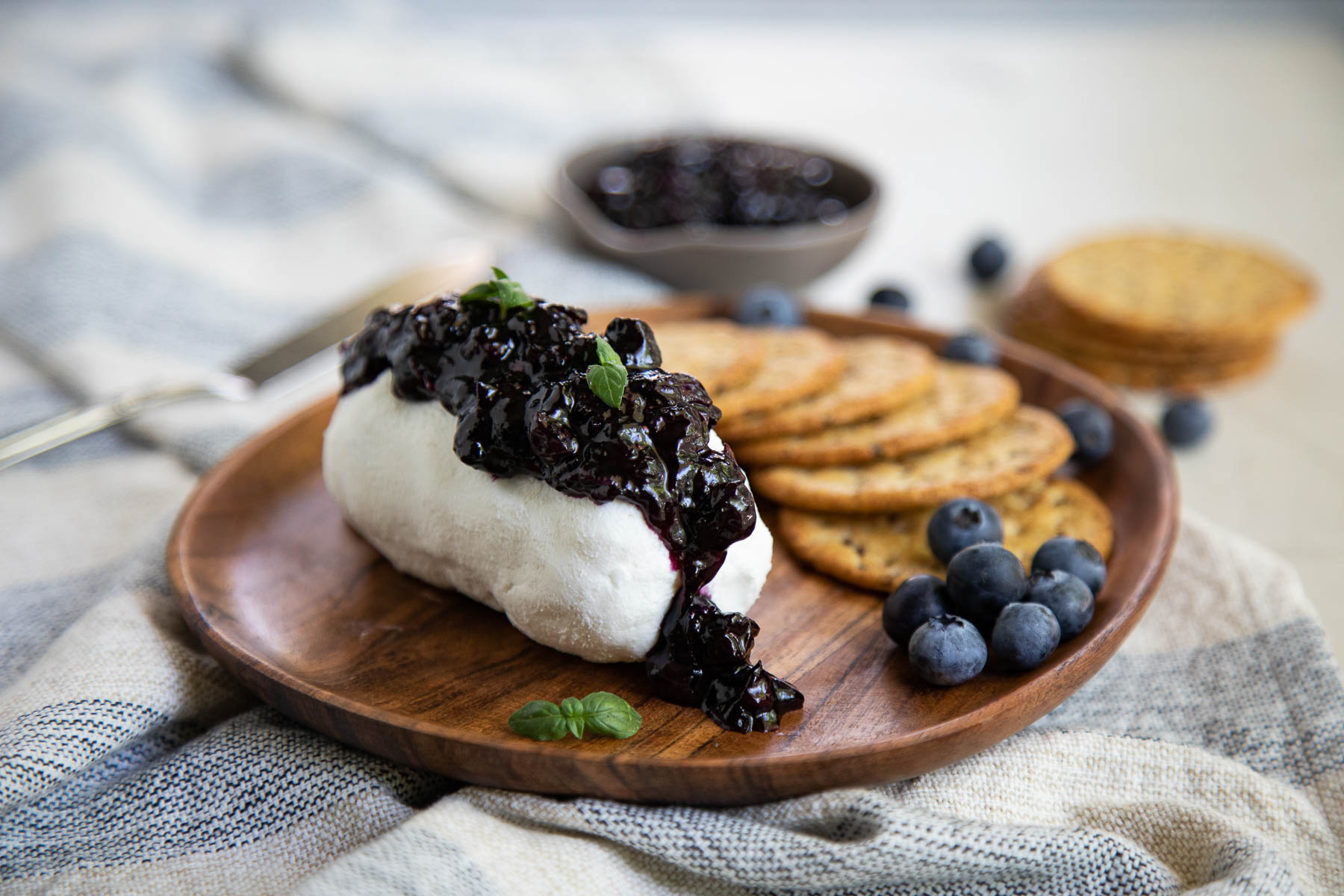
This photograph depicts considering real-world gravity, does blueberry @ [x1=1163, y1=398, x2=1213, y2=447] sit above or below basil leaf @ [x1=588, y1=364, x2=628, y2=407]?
below

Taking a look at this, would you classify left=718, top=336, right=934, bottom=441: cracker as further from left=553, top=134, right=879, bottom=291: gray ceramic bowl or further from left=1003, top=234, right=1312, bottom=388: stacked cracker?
left=1003, top=234, right=1312, bottom=388: stacked cracker

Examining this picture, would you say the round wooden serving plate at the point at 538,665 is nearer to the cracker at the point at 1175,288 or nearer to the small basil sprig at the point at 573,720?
the small basil sprig at the point at 573,720

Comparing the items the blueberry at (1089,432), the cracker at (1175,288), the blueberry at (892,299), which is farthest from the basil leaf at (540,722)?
the cracker at (1175,288)

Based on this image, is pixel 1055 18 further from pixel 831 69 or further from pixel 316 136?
pixel 316 136

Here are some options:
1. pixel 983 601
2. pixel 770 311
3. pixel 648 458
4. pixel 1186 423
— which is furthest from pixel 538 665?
pixel 1186 423

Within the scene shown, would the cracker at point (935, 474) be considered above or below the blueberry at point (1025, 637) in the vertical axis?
below

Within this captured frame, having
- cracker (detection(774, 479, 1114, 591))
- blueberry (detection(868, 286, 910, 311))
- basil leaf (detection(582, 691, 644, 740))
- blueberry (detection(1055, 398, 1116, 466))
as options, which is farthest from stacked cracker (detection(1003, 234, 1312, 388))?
basil leaf (detection(582, 691, 644, 740))
